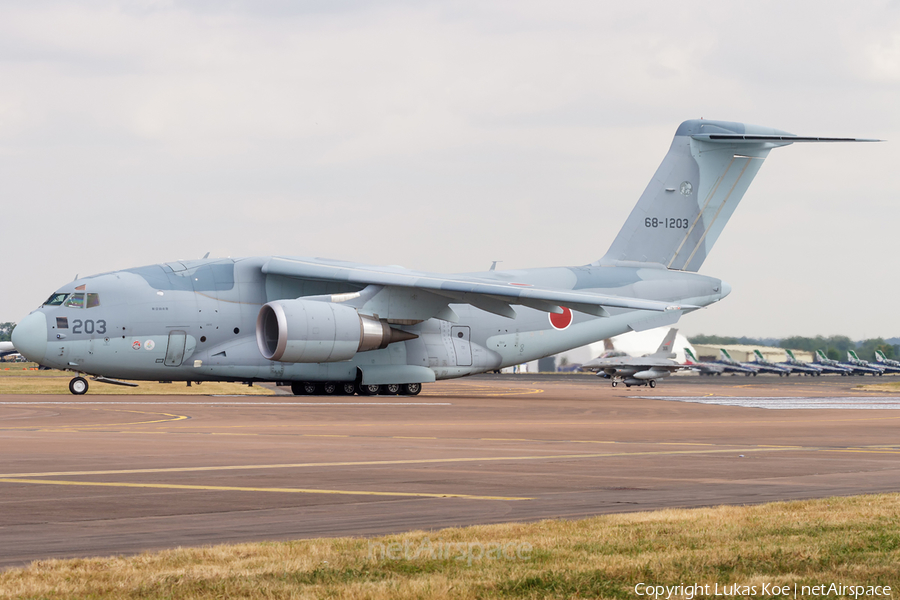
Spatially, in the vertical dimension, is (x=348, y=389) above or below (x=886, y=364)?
above

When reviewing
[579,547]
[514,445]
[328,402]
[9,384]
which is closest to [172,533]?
[579,547]

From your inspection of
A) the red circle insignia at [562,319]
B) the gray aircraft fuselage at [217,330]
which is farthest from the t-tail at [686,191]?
the gray aircraft fuselage at [217,330]

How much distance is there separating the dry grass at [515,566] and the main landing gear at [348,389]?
1195 inches

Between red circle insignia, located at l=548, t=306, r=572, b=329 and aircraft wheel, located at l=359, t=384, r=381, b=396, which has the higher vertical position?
red circle insignia, located at l=548, t=306, r=572, b=329

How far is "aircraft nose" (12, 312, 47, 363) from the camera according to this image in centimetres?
3484

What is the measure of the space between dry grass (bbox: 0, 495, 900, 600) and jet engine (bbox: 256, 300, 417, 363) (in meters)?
26.2

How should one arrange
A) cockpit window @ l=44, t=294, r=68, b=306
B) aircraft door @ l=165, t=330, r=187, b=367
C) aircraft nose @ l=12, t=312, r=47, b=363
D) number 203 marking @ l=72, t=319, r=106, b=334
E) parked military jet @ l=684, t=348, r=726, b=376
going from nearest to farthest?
aircraft nose @ l=12, t=312, r=47, b=363 → number 203 marking @ l=72, t=319, r=106, b=334 → cockpit window @ l=44, t=294, r=68, b=306 → aircraft door @ l=165, t=330, r=187, b=367 → parked military jet @ l=684, t=348, r=726, b=376

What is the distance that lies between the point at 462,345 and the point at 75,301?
13.5 metres

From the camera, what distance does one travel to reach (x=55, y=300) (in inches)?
1404

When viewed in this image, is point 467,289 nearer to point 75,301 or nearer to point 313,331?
point 313,331

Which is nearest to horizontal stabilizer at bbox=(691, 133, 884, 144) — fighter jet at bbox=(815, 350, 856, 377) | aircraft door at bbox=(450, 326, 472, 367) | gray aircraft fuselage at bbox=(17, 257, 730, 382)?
gray aircraft fuselage at bbox=(17, 257, 730, 382)

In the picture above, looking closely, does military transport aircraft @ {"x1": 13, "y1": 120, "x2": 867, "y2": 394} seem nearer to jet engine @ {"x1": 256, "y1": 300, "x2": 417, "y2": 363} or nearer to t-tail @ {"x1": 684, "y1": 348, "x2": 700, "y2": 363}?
jet engine @ {"x1": 256, "y1": 300, "x2": 417, "y2": 363}

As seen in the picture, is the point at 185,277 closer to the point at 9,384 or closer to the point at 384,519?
the point at 9,384

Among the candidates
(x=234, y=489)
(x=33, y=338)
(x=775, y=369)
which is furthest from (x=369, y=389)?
(x=775, y=369)
